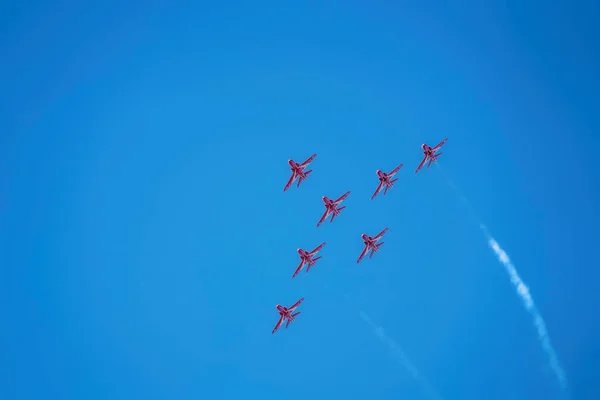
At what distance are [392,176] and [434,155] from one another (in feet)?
17.3

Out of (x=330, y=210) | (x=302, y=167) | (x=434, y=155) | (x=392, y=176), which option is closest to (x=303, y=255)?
(x=330, y=210)

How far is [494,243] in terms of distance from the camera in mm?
68312

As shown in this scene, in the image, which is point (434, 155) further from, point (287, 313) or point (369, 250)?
point (287, 313)

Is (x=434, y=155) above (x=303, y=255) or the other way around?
above

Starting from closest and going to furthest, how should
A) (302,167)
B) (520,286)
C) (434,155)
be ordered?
(302,167) → (434,155) → (520,286)

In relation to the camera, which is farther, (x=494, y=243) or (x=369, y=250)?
(x=494, y=243)

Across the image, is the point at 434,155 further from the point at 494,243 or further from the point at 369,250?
the point at 494,243

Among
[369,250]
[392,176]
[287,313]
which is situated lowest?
[287,313]

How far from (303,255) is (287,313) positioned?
7.45 metres

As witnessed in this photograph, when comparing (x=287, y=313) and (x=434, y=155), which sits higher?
(x=434, y=155)

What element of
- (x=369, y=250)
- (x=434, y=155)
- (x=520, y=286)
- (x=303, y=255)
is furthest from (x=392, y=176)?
(x=520, y=286)

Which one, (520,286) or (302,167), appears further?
(520,286)

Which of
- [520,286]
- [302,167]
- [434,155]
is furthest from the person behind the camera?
[520,286]

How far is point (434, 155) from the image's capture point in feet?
182
